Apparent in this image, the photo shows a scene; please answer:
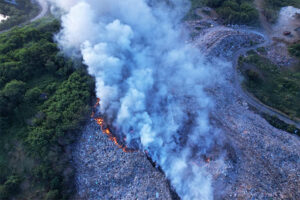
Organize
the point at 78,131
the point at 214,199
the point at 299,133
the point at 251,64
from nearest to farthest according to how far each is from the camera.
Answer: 1. the point at 214,199
2. the point at 78,131
3. the point at 299,133
4. the point at 251,64

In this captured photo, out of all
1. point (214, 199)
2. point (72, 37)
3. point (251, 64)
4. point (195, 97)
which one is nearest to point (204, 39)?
point (251, 64)

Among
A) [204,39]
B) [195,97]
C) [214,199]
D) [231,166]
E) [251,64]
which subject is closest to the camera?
[214,199]

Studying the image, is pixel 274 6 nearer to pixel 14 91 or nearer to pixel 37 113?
pixel 37 113

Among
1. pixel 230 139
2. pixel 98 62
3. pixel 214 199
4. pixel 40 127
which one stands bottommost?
pixel 214 199

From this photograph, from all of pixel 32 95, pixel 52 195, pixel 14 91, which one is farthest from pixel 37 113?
pixel 52 195

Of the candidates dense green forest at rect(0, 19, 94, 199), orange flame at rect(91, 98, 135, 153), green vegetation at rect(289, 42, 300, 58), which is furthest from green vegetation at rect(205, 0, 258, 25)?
orange flame at rect(91, 98, 135, 153)

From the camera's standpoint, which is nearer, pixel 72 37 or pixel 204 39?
pixel 72 37

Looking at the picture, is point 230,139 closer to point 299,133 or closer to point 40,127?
point 299,133
